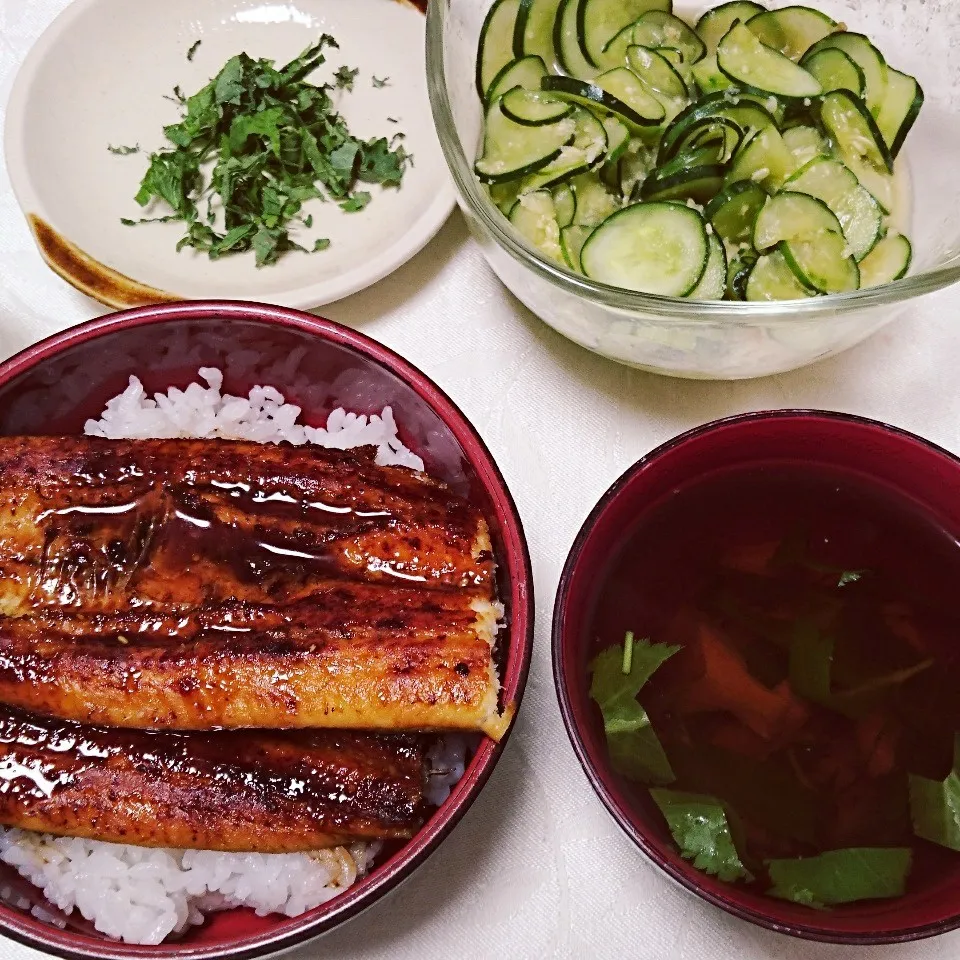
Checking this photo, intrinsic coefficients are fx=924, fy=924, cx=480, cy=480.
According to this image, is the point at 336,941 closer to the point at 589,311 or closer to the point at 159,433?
the point at 159,433

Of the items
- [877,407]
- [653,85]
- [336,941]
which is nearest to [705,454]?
[877,407]

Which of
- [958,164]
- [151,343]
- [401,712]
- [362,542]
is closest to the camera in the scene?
[401,712]

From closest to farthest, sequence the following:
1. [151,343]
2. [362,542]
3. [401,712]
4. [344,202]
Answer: [401,712]
[362,542]
[151,343]
[344,202]

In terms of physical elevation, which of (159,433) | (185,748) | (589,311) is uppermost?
(589,311)

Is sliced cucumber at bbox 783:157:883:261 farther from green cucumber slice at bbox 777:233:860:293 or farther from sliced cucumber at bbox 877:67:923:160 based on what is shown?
sliced cucumber at bbox 877:67:923:160

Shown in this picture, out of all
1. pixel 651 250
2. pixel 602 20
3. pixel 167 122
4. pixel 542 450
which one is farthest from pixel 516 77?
pixel 167 122

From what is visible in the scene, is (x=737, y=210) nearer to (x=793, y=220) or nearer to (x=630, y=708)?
(x=793, y=220)

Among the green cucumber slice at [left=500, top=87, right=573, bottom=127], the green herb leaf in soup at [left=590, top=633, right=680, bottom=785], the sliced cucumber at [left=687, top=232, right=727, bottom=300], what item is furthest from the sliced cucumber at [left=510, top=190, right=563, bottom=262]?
the green herb leaf in soup at [left=590, top=633, right=680, bottom=785]
